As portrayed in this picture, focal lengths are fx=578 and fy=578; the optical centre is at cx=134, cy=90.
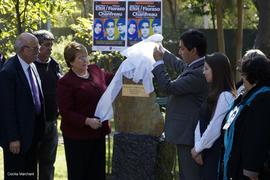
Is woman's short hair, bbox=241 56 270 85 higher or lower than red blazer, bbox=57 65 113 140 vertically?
higher

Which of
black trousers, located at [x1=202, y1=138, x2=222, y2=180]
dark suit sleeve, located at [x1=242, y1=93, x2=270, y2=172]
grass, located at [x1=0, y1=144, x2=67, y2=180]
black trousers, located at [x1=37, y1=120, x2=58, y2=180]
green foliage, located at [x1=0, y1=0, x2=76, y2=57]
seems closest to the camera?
dark suit sleeve, located at [x1=242, y1=93, x2=270, y2=172]

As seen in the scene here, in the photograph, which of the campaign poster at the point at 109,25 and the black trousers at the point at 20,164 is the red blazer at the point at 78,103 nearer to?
the black trousers at the point at 20,164

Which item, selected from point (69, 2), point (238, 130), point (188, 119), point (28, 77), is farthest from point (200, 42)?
point (69, 2)

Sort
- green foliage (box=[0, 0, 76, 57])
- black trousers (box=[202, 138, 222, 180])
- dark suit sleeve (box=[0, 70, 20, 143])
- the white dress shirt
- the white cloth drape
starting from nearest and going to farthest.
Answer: the white dress shirt < black trousers (box=[202, 138, 222, 180]) < dark suit sleeve (box=[0, 70, 20, 143]) < the white cloth drape < green foliage (box=[0, 0, 76, 57])

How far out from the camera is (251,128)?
14.8ft

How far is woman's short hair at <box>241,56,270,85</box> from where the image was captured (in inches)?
181

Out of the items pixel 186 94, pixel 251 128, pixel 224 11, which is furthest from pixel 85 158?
pixel 224 11

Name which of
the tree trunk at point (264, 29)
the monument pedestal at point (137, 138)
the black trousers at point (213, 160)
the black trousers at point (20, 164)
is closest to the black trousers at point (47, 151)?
the black trousers at point (20, 164)

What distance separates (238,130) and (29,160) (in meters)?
2.56

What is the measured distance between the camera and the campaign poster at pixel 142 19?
6.86 m

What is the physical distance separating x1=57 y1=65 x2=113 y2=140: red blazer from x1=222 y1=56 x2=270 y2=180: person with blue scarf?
1.87m

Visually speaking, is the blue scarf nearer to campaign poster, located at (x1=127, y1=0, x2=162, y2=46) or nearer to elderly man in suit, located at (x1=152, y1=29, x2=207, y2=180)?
Answer: elderly man in suit, located at (x1=152, y1=29, x2=207, y2=180)

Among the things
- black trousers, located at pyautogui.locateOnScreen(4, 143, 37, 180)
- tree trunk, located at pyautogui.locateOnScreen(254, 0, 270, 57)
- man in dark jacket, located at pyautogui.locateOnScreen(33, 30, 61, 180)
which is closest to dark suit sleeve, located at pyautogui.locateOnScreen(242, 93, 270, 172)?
black trousers, located at pyautogui.locateOnScreen(4, 143, 37, 180)

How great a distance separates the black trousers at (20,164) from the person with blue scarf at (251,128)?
234cm
